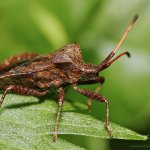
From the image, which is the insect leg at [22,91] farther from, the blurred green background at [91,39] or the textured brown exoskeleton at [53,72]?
the blurred green background at [91,39]

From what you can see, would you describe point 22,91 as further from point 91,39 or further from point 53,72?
point 91,39

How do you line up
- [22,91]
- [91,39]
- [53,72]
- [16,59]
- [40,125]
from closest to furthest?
[40,125] < [22,91] < [53,72] < [16,59] < [91,39]

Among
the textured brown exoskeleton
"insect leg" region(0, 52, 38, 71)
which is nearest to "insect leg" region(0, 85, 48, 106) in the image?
the textured brown exoskeleton

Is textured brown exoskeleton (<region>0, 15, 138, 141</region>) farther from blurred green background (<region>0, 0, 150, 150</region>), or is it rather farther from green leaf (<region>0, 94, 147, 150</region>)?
blurred green background (<region>0, 0, 150, 150</region>)

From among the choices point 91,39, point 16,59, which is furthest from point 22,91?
point 91,39

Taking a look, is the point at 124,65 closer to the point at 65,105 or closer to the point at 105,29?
the point at 105,29

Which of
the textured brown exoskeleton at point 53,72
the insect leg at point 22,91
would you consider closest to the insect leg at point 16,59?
the textured brown exoskeleton at point 53,72
